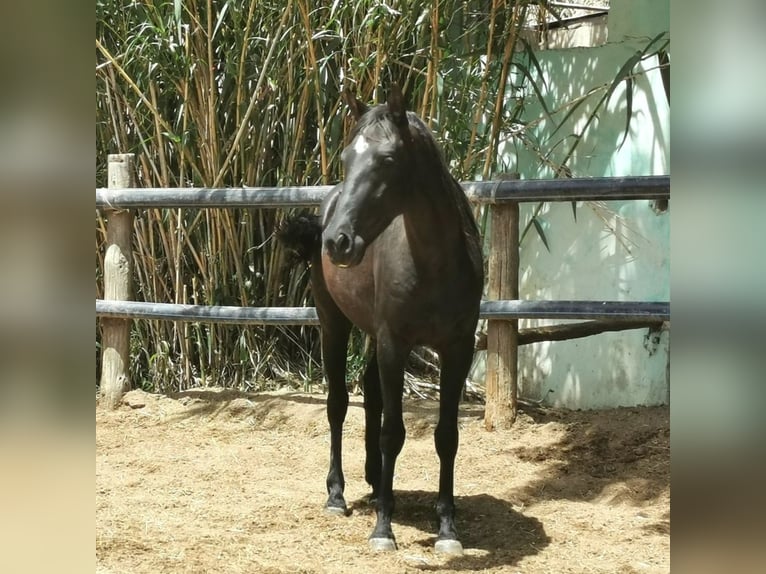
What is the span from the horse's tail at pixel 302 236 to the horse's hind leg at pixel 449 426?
0.85m

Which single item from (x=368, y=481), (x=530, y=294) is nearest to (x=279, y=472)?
(x=368, y=481)

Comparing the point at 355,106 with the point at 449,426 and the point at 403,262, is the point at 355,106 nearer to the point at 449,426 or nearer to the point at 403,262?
the point at 403,262

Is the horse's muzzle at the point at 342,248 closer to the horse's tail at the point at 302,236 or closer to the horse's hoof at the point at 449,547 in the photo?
the horse's tail at the point at 302,236

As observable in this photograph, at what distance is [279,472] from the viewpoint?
439 centimetres

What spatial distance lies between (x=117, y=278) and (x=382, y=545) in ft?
10.5

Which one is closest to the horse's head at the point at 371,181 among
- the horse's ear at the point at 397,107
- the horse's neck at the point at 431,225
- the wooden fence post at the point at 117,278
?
the horse's ear at the point at 397,107

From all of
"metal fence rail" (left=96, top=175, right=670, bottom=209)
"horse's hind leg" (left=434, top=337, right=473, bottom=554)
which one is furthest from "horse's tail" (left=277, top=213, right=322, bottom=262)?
"metal fence rail" (left=96, top=175, right=670, bottom=209)

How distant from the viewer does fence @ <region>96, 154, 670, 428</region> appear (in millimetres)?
4465

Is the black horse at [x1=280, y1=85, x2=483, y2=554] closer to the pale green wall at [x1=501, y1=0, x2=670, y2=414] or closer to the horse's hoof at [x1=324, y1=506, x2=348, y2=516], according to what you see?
the horse's hoof at [x1=324, y1=506, x2=348, y2=516]

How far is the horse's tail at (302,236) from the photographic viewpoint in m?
3.76
